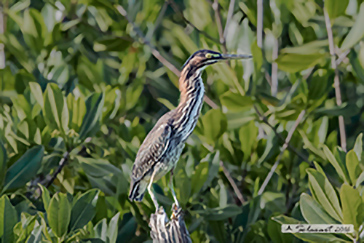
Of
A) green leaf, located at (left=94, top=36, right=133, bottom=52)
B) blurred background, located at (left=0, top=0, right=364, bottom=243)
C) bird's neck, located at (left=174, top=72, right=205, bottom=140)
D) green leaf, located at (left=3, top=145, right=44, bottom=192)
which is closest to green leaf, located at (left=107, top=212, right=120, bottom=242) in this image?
blurred background, located at (left=0, top=0, right=364, bottom=243)

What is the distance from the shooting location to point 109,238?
322 cm

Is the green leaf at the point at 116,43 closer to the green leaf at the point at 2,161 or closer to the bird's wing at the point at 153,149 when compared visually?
the green leaf at the point at 2,161

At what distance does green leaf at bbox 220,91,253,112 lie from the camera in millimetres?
3404

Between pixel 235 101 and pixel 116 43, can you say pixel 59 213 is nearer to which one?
pixel 235 101

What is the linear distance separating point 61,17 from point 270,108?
6.24ft

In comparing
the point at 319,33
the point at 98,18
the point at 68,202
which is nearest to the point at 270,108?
the point at 319,33

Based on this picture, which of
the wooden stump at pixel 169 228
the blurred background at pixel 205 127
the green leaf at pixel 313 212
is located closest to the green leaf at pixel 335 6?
the blurred background at pixel 205 127

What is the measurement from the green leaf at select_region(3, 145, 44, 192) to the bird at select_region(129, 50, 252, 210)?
853 mm

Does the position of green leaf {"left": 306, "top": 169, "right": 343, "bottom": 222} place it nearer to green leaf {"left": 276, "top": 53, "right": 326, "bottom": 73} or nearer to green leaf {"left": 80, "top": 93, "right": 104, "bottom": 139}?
green leaf {"left": 276, "top": 53, "right": 326, "bottom": 73}

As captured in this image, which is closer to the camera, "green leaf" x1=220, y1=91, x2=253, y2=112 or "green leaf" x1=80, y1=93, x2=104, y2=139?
"green leaf" x1=220, y1=91, x2=253, y2=112

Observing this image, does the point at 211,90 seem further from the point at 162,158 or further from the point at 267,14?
the point at 162,158

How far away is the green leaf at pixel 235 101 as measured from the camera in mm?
3404

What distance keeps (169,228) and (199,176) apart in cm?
66

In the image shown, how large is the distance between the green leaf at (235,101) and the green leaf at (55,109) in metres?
0.92
